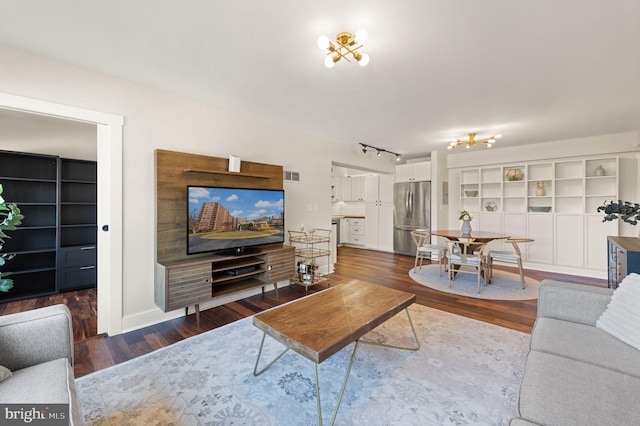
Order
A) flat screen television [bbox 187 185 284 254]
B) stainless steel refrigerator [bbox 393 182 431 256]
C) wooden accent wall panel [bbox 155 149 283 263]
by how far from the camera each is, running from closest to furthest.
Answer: wooden accent wall panel [bbox 155 149 283 263] < flat screen television [bbox 187 185 284 254] < stainless steel refrigerator [bbox 393 182 431 256]

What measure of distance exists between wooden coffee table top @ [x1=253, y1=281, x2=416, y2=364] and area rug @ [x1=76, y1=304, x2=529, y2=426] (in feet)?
1.29

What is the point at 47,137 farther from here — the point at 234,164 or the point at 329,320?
the point at 329,320

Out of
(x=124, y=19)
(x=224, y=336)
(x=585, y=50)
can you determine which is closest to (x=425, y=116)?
(x=585, y=50)

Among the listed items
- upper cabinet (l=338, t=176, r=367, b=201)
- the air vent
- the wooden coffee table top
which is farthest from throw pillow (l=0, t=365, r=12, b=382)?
upper cabinet (l=338, t=176, r=367, b=201)

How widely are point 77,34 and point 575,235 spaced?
23.1ft

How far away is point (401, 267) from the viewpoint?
17.1 ft

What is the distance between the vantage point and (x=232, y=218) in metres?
3.12

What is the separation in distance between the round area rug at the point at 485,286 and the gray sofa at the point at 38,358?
3.84 meters

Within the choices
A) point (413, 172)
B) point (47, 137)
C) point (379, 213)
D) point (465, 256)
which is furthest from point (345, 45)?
point (379, 213)

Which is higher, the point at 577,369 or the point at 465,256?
the point at 465,256

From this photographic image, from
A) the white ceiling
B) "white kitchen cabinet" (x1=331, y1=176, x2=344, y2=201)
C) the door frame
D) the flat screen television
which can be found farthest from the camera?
"white kitchen cabinet" (x1=331, y1=176, x2=344, y2=201)

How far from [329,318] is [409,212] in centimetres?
516

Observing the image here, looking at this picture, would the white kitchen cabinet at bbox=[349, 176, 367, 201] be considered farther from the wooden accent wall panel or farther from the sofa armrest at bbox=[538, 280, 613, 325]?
the sofa armrest at bbox=[538, 280, 613, 325]

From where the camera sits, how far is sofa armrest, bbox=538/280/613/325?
173 centimetres
